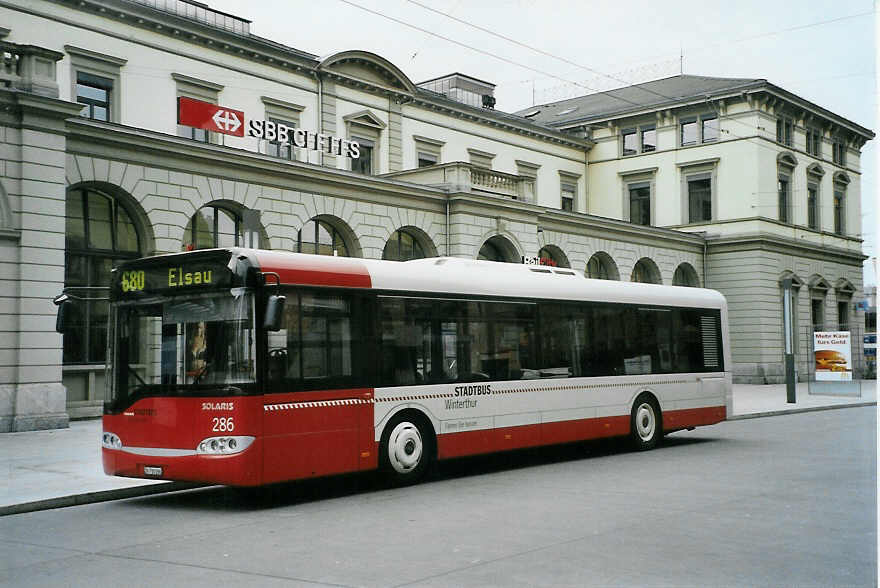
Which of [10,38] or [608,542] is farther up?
[10,38]

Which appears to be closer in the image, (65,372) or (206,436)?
(206,436)

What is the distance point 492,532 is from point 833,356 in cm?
2529

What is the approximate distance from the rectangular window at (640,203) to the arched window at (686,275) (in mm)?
2993

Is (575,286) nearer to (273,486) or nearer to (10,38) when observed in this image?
(273,486)

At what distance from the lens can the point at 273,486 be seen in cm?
1293

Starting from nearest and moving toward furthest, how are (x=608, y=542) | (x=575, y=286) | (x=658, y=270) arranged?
(x=608, y=542)
(x=575, y=286)
(x=658, y=270)

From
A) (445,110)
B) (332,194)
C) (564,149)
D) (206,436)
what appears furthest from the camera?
(564,149)

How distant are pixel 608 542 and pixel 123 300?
21.8ft

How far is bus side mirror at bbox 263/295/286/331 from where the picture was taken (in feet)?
33.3

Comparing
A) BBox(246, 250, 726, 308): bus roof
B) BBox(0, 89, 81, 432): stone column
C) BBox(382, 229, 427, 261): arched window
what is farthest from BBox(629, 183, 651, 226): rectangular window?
BBox(0, 89, 81, 432): stone column

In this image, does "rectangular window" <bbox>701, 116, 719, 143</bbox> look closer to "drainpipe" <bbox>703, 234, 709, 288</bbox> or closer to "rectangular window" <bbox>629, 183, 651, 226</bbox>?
"rectangular window" <bbox>629, 183, 651, 226</bbox>

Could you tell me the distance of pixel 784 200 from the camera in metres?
28.3

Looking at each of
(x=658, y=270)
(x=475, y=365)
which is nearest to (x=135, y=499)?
(x=475, y=365)

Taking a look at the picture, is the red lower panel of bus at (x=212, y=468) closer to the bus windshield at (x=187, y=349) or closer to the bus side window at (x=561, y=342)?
the bus windshield at (x=187, y=349)
